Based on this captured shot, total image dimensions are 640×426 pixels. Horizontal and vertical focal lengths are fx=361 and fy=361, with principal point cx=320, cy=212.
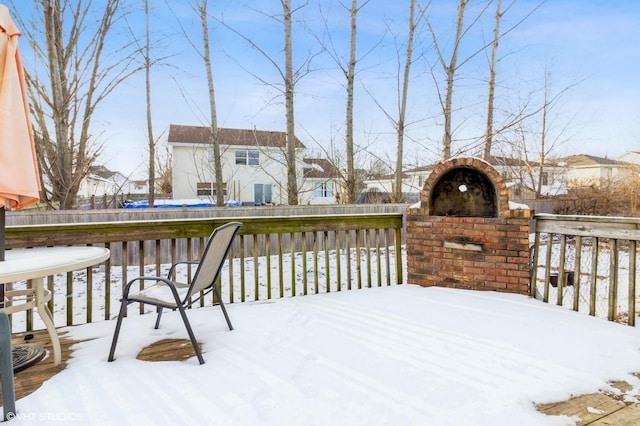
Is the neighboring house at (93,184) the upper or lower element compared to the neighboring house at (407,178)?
lower

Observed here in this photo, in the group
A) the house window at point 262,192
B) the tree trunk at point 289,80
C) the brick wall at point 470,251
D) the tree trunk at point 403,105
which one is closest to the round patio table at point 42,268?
the brick wall at point 470,251

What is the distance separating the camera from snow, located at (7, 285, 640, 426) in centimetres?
178

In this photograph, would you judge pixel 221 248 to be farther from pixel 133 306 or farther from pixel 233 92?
pixel 233 92

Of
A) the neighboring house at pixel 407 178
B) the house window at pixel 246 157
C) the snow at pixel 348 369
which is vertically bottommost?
the snow at pixel 348 369

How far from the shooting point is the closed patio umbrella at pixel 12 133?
6.81 ft

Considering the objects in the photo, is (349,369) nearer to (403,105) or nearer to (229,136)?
(403,105)

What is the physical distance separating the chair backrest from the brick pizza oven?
8.20 ft

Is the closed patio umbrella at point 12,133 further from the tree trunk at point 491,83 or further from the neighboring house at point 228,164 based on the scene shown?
the neighboring house at point 228,164

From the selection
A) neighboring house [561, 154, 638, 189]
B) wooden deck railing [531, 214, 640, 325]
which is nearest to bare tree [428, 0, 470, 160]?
wooden deck railing [531, 214, 640, 325]

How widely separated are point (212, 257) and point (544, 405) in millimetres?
2099

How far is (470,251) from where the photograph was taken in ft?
13.3

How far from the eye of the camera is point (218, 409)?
1.81 metres

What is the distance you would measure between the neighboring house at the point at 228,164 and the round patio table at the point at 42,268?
14.5m

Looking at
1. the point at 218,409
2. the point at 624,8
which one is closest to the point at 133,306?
the point at 218,409
